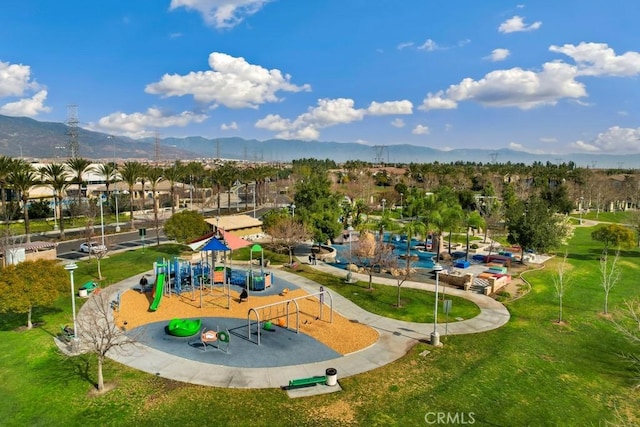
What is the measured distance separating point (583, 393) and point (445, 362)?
691cm

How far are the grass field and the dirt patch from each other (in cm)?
386

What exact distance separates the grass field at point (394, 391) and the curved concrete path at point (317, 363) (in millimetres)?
730

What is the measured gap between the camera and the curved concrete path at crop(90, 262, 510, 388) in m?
20.6

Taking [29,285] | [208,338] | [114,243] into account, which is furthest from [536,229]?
[114,243]

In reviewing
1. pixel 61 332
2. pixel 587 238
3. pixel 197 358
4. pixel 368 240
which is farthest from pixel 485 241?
pixel 61 332

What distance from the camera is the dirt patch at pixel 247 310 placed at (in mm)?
25750

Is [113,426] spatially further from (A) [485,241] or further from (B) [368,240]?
(A) [485,241]

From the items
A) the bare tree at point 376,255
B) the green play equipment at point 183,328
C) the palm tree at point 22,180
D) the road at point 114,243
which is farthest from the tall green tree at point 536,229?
the palm tree at point 22,180

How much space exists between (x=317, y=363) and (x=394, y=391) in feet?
15.9

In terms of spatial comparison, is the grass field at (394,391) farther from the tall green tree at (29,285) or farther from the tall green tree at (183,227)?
the tall green tree at (183,227)

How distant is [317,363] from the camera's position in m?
22.5

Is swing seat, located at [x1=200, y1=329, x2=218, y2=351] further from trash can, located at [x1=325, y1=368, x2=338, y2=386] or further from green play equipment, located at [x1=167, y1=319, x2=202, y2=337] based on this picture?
trash can, located at [x1=325, y1=368, x2=338, y2=386]

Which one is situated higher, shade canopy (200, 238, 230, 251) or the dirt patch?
shade canopy (200, 238, 230, 251)

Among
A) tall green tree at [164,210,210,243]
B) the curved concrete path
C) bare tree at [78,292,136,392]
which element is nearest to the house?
tall green tree at [164,210,210,243]
